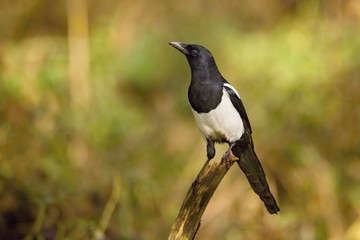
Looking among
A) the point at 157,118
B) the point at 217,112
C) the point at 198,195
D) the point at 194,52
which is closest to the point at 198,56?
the point at 194,52

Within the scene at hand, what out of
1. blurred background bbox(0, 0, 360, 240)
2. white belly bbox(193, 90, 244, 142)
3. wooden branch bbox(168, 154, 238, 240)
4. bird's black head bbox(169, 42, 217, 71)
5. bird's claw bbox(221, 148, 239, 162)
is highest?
bird's black head bbox(169, 42, 217, 71)

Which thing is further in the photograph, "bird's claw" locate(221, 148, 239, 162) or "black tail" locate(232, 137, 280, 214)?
"black tail" locate(232, 137, 280, 214)

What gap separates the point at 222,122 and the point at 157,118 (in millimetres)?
4071

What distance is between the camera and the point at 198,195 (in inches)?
142

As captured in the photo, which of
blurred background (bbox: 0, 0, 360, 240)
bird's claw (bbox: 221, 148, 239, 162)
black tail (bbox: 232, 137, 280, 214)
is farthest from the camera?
blurred background (bbox: 0, 0, 360, 240)

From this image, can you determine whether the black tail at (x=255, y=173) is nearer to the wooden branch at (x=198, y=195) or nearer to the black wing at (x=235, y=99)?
the black wing at (x=235, y=99)

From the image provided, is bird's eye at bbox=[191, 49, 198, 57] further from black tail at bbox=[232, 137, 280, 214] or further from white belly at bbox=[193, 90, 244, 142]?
black tail at bbox=[232, 137, 280, 214]

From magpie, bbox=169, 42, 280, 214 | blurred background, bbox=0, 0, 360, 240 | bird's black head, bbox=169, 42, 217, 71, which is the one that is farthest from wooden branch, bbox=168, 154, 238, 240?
blurred background, bbox=0, 0, 360, 240

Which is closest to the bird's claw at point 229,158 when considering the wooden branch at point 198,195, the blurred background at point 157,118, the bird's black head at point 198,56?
the wooden branch at point 198,195

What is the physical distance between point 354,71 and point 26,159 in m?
3.02

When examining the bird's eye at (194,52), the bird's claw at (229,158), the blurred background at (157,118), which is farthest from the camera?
the blurred background at (157,118)

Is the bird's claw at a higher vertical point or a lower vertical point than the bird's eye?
lower

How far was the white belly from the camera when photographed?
361 centimetres

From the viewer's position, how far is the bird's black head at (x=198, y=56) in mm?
3645
